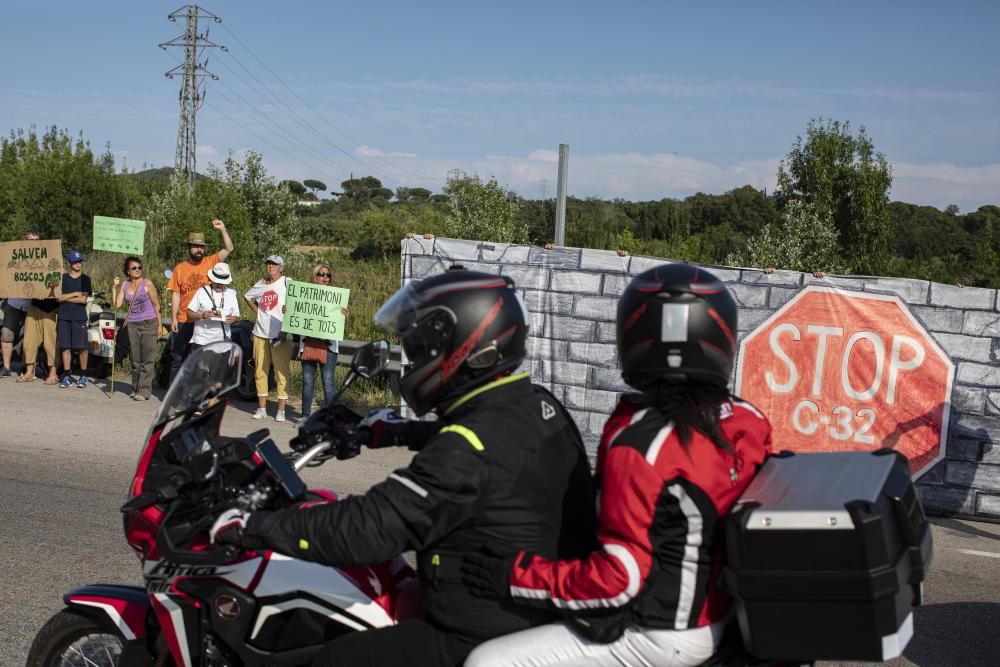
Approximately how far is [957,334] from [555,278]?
3.57m

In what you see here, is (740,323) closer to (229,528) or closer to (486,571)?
(486,571)

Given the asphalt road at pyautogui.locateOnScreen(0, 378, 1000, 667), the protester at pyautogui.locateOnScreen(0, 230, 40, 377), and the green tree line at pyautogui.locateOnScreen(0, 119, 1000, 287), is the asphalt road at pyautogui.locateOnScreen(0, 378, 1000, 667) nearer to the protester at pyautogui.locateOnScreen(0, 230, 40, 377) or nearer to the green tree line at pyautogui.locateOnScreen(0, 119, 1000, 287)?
the protester at pyautogui.locateOnScreen(0, 230, 40, 377)

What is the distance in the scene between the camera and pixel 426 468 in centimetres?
279

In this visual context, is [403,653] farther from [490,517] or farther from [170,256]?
[170,256]

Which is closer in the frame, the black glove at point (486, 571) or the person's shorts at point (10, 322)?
the black glove at point (486, 571)

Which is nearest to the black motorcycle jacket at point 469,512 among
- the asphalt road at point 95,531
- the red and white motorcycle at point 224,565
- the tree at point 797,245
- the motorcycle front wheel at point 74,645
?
the red and white motorcycle at point 224,565

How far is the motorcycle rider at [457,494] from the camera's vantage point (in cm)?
278

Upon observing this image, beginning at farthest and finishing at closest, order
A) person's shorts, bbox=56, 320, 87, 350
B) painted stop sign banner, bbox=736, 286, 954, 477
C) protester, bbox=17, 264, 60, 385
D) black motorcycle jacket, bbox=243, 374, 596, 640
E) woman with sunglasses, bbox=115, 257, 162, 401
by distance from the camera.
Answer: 1. protester, bbox=17, 264, 60, 385
2. person's shorts, bbox=56, 320, 87, 350
3. woman with sunglasses, bbox=115, 257, 162, 401
4. painted stop sign banner, bbox=736, 286, 954, 477
5. black motorcycle jacket, bbox=243, 374, 596, 640

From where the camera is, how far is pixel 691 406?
2.74 metres

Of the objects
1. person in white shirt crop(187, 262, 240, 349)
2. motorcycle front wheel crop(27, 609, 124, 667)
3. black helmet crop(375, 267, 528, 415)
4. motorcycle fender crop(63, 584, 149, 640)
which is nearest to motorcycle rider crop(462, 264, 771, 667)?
black helmet crop(375, 267, 528, 415)

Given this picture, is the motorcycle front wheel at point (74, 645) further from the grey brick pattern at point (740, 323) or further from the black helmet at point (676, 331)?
the grey brick pattern at point (740, 323)

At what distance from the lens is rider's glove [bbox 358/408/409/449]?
3.56 metres

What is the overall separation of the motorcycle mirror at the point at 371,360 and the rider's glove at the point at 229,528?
676mm

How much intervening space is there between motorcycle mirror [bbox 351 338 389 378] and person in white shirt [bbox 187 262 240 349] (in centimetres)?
847
